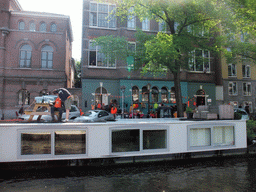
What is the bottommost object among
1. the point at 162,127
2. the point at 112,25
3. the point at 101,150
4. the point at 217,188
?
the point at 217,188

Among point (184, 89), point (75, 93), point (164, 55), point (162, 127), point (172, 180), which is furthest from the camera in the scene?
point (184, 89)

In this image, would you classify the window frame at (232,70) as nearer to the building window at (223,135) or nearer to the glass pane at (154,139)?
the building window at (223,135)

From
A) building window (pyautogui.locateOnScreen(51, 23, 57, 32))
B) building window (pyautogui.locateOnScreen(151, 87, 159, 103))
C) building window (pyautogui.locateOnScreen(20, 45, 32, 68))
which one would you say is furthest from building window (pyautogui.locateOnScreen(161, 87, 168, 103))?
building window (pyautogui.locateOnScreen(20, 45, 32, 68))

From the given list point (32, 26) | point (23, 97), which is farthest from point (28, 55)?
point (23, 97)

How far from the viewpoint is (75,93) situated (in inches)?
866

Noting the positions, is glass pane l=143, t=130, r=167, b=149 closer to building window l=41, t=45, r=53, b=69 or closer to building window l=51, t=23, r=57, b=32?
building window l=41, t=45, r=53, b=69

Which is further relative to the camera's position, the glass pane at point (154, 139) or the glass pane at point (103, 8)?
the glass pane at point (103, 8)

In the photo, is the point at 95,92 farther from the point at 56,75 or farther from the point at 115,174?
the point at 115,174

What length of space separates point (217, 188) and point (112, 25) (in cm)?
2096

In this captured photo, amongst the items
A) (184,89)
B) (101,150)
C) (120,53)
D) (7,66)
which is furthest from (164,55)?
(7,66)

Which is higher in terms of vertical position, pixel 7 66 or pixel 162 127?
pixel 7 66

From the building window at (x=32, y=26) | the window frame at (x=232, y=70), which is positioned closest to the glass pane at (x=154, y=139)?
the building window at (x=32, y=26)

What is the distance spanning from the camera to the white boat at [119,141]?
554cm

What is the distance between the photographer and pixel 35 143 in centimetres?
567
